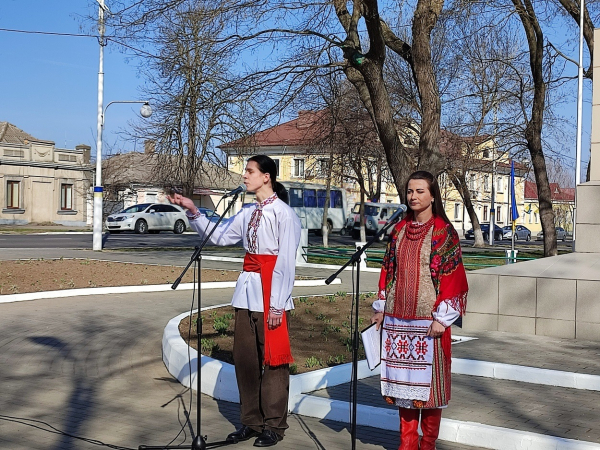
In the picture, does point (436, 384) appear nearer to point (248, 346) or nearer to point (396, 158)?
point (248, 346)

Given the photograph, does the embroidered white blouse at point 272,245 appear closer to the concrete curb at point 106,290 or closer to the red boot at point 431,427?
the red boot at point 431,427

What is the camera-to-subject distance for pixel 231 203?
18.9 feet

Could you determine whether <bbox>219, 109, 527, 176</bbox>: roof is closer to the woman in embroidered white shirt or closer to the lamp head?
the lamp head

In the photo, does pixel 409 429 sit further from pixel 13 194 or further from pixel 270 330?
pixel 13 194

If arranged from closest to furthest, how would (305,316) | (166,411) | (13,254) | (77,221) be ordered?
(166,411) → (305,316) → (13,254) → (77,221)

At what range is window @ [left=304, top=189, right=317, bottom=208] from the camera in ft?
166

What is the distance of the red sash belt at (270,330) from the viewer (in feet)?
18.3

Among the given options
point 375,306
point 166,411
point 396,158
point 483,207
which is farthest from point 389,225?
point 483,207

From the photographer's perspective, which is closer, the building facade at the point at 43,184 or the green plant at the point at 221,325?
the green plant at the point at 221,325

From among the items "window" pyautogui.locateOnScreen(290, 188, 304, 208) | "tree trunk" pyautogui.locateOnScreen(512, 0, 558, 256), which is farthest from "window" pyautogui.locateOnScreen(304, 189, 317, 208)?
"tree trunk" pyautogui.locateOnScreen(512, 0, 558, 256)

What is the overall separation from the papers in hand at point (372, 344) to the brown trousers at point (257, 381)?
0.82m

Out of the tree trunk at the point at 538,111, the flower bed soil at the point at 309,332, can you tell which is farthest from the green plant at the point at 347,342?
the tree trunk at the point at 538,111

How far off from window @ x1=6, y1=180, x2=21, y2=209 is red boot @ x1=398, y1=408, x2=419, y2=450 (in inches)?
2015

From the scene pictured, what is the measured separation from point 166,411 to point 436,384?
8.77 ft
